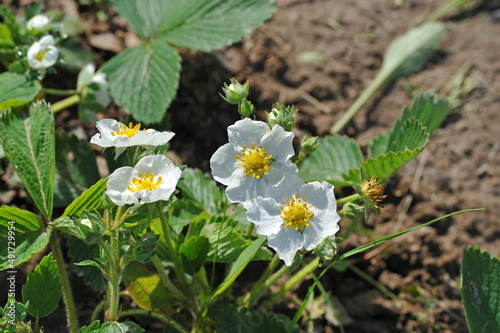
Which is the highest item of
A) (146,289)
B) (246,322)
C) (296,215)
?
(296,215)

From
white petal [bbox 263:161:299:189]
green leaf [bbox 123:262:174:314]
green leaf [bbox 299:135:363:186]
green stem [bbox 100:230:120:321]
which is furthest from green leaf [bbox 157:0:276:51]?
green stem [bbox 100:230:120:321]

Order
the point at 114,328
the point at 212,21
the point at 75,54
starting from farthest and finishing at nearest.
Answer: the point at 75,54 < the point at 212,21 < the point at 114,328

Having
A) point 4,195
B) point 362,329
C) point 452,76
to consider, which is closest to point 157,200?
point 4,195

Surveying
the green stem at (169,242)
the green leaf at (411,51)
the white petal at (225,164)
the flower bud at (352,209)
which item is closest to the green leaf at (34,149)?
the green stem at (169,242)

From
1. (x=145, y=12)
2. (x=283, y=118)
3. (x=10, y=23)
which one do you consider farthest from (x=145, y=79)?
(x=283, y=118)

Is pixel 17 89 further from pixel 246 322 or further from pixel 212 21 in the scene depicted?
pixel 246 322

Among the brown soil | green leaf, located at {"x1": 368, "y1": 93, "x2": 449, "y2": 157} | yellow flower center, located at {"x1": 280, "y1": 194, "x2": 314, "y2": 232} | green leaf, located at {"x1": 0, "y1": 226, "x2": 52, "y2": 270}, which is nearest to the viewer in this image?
yellow flower center, located at {"x1": 280, "y1": 194, "x2": 314, "y2": 232}

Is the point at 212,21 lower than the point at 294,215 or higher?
higher

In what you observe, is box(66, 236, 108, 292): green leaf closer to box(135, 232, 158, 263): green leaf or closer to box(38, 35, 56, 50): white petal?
box(135, 232, 158, 263): green leaf
